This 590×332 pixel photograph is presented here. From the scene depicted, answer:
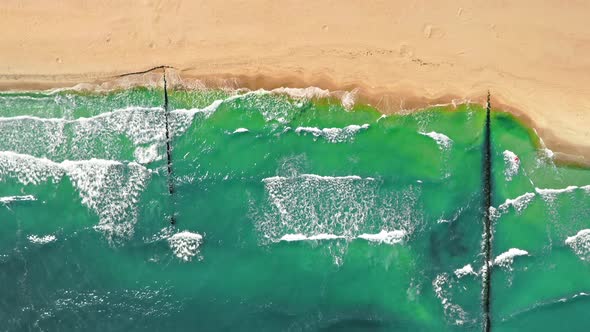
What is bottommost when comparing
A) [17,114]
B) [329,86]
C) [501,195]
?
[501,195]

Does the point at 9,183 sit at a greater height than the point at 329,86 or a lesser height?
lesser

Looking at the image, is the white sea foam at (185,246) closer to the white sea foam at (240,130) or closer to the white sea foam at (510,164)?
the white sea foam at (240,130)

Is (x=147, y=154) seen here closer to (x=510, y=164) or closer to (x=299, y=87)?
(x=299, y=87)

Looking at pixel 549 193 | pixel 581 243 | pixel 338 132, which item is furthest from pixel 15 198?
pixel 581 243

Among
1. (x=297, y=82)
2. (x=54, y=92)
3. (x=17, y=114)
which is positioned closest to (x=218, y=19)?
(x=297, y=82)

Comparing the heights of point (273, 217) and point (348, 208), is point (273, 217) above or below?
below

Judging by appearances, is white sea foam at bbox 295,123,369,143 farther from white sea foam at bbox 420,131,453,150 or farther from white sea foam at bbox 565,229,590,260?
white sea foam at bbox 565,229,590,260

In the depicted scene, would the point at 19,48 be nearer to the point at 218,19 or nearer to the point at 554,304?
the point at 218,19
